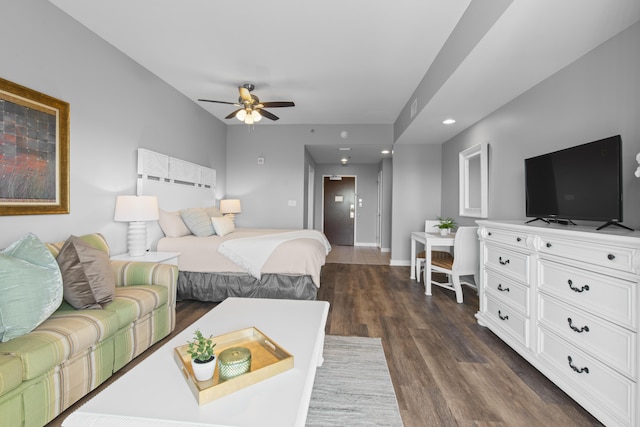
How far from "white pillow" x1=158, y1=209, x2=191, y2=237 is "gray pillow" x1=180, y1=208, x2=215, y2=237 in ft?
0.26

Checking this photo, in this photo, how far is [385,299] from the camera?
349cm

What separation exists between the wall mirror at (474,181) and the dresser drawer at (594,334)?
201cm

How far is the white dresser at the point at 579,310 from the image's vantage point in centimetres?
135

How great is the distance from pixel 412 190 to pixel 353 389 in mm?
4234

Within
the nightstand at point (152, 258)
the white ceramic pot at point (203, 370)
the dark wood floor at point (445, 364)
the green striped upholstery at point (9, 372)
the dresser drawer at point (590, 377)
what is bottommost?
the dark wood floor at point (445, 364)

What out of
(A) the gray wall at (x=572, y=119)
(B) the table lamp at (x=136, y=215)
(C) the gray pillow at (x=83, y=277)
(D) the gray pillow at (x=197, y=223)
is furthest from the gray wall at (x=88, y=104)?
(A) the gray wall at (x=572, y=119)

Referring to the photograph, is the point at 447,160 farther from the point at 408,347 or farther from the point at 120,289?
the point at 120,289

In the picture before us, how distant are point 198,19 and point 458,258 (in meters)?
3.51

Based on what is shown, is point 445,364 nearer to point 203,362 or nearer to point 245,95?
point 203,362

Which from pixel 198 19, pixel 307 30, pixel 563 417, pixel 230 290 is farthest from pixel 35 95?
pixel 563 417

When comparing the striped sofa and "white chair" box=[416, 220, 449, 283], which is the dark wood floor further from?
"white chair" box=[416, 220, 449, 283]

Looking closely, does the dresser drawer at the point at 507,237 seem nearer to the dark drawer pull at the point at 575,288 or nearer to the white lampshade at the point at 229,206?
the dark drawer pull at the point at 575,288

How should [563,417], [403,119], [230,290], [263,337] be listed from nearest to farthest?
[263,337], [563,417], [230,290], [403,119]

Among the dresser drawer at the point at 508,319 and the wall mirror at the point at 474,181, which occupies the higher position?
the wall mirror at the point at 474,181
